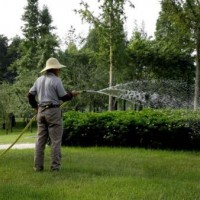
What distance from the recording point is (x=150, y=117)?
39.5ft

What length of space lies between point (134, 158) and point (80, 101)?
2896 cm

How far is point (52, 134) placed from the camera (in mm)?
7145

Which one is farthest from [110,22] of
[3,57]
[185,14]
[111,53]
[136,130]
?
[3,57]

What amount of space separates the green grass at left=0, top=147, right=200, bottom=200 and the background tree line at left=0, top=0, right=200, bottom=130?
1210 centimetres

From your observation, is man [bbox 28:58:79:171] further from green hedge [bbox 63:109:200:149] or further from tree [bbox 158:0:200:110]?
tree [bbox 158:0:200:110]

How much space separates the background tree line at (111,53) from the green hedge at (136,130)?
851cm

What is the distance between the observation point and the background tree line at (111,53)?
21172 millimetres

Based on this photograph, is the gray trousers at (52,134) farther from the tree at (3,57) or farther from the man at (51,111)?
the tree at (3,57)

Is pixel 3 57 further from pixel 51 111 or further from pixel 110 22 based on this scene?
pixel 51 111

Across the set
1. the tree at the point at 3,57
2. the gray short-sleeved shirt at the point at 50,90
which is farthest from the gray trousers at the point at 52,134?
the tree at the point at 3,57

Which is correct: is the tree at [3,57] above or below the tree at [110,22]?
above

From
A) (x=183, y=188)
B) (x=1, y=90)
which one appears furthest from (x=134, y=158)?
(x=1, y=90)

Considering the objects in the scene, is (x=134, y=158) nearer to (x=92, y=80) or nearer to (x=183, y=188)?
(x=183, y=188)

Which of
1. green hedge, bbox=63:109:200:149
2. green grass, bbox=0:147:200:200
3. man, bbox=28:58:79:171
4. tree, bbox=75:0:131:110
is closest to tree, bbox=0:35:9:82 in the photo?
tree, bbox=75:0:131:110
